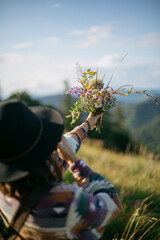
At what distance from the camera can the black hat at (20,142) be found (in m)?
0.99

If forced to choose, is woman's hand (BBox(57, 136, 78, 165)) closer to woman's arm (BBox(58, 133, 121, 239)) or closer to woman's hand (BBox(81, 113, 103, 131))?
woman's arm (BBox(58, 133, 121, 239))

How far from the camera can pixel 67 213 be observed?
101 centimetres

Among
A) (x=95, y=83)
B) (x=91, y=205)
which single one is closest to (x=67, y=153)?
(x=91, y=205)

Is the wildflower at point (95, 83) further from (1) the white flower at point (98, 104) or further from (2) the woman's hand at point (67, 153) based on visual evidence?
(2) the woman's hand at point (67, 153)

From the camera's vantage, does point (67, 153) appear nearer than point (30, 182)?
No

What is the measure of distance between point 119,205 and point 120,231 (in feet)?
5.73

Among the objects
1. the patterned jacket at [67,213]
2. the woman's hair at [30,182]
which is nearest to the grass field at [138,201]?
the patterned jacket at [67,213]

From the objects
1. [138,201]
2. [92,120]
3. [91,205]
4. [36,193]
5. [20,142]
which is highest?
[20,142]

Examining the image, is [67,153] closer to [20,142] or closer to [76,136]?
[76,136]

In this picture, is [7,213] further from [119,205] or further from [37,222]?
[119,205]

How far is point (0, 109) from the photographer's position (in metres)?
1.06

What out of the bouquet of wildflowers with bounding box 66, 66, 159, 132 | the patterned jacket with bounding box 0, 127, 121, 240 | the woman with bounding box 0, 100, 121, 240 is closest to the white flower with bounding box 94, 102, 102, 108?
the bouquet of wildflowers with bounding box 66, 66, 159, 132

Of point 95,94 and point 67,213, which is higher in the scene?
point 95,94

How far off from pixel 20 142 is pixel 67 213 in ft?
1.62
